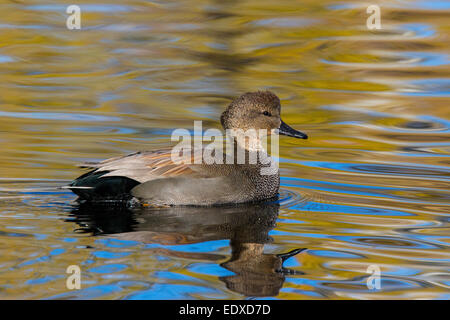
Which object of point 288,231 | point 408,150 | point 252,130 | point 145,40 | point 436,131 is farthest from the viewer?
point 145,40

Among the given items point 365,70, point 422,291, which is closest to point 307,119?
point 365,70

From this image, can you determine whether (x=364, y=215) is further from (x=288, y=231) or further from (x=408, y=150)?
(x=408, y=150)

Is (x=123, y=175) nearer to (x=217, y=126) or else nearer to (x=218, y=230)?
(x=218, y=230)

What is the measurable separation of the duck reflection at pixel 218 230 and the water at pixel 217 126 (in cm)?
3

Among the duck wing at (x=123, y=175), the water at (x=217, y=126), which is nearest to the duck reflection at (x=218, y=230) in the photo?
the water at (x=217, y=126)

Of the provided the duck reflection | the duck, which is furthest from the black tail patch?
the duck reflection

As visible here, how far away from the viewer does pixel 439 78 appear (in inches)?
527

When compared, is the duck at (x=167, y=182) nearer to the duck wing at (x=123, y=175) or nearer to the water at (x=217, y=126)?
the duck wing at (x=123, y=175)

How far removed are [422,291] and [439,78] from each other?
7.87 meters

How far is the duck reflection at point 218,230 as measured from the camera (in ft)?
20.6

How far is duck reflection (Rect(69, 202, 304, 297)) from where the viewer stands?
628cm

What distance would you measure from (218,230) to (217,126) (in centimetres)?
392

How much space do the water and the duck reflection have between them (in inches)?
1.0

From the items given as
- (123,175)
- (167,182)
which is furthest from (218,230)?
(123,175)
